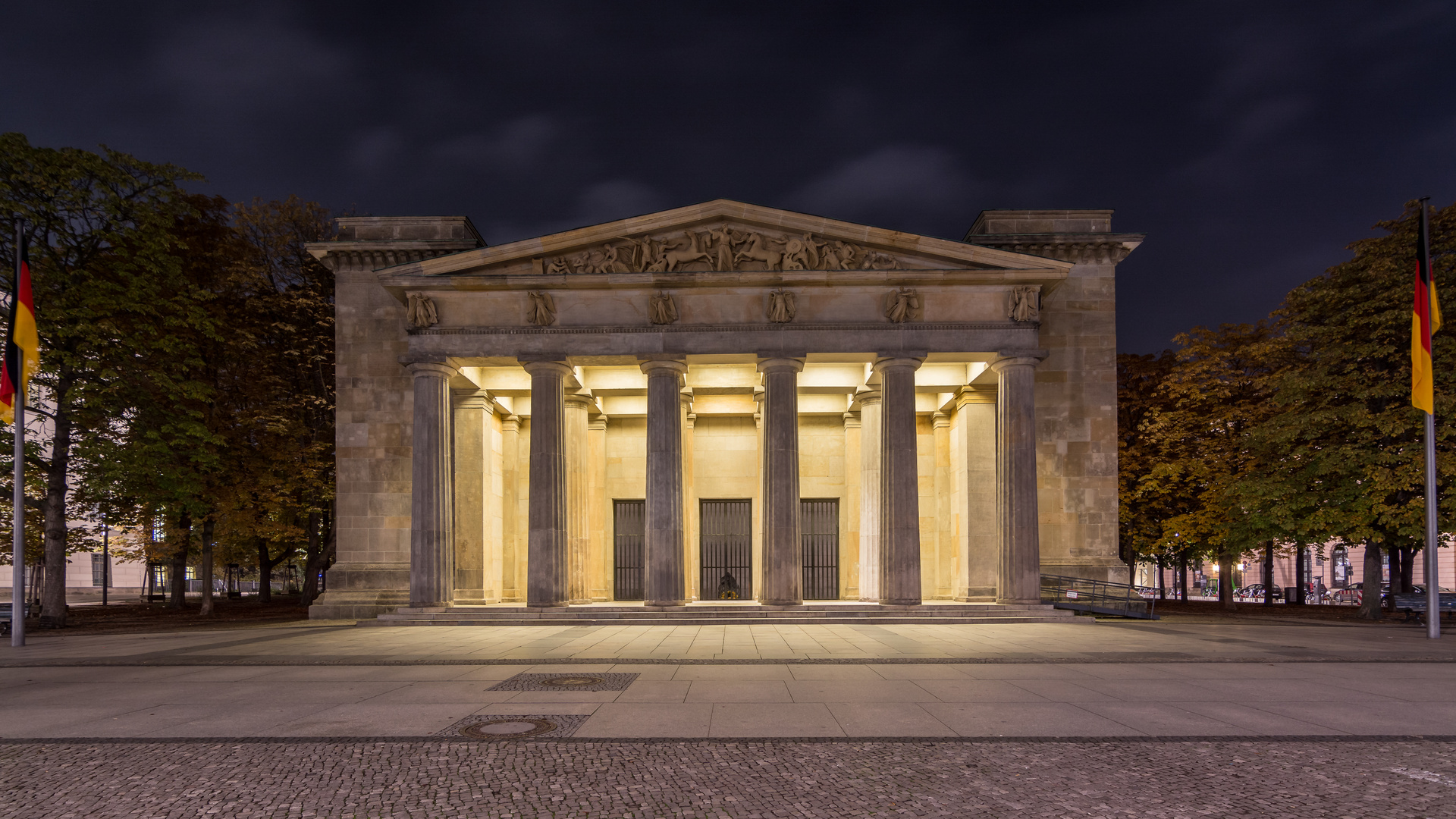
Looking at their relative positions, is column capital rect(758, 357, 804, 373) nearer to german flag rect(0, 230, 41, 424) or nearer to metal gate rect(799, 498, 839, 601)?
metal gate rect(799, 498, 839, 601)

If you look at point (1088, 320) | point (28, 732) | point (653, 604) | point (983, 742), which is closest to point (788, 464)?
point (653, 604)

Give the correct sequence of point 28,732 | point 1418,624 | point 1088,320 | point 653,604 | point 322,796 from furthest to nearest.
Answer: point 1088,320
point 1418,624
point 653,604
point 28,732
point 322,796

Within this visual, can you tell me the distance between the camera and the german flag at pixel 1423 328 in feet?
81.0

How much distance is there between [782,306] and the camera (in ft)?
104

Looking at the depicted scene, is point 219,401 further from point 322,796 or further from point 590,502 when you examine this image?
point 322,796

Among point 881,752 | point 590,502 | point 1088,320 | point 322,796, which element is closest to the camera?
point 322,796

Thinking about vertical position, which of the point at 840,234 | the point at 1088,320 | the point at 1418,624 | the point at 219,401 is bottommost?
the point at 1418,624

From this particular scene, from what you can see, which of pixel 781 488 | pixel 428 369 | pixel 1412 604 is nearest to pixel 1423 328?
pixel 1412 604

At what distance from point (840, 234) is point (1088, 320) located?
38.1 ft

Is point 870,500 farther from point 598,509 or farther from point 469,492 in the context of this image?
point 469,492

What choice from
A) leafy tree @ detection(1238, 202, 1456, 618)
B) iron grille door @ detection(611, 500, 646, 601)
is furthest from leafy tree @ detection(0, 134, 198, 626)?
leafy tree @ detection(1238, 202, 1456, 618)

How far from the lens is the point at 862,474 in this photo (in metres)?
35.6

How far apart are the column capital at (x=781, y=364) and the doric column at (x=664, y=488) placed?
2992mm

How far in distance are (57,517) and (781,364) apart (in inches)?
1077
